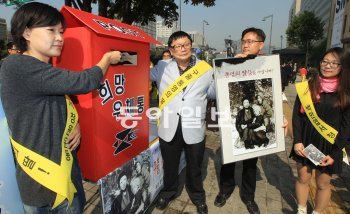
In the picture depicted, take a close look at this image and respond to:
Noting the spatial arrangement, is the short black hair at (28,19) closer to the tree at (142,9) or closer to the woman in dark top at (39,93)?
the woman in dark top at (39,93)

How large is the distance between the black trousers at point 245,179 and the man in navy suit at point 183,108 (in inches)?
16.8

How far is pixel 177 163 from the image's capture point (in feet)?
9.29

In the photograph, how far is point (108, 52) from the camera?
5.80 feet

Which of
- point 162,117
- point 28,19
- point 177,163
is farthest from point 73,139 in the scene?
point 177,163

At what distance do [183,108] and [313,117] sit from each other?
1.19 metres

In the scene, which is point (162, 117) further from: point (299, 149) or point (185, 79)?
point (299, 149)

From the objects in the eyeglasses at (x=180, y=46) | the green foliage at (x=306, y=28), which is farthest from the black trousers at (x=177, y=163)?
the green foliage at (x=306, y=28)

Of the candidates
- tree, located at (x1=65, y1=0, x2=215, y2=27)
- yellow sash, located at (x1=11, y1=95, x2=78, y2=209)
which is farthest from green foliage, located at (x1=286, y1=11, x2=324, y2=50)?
yellow sash, located at (x1=11, y1=95, x2=78, y2=209)

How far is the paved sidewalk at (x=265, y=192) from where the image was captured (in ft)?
9.65

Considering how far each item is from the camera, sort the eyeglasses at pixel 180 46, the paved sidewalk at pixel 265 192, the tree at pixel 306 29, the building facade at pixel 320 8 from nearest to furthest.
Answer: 1. the eyeglasses at pixel 180 46
2. the paved sidewalk at pixel 265 192
3. the tree at pixel 306 29
4. the building facade at pixel 320 8

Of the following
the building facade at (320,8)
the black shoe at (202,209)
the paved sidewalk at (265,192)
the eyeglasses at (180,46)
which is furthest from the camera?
the building facade at (320,8)

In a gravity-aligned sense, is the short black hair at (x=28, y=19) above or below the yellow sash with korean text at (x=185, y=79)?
above

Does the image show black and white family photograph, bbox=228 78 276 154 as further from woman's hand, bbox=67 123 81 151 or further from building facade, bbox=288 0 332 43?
building facade, bbox=288 0 332 43

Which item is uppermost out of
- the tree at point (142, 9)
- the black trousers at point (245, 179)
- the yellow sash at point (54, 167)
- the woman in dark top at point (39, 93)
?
the tree at point (142, 9)
